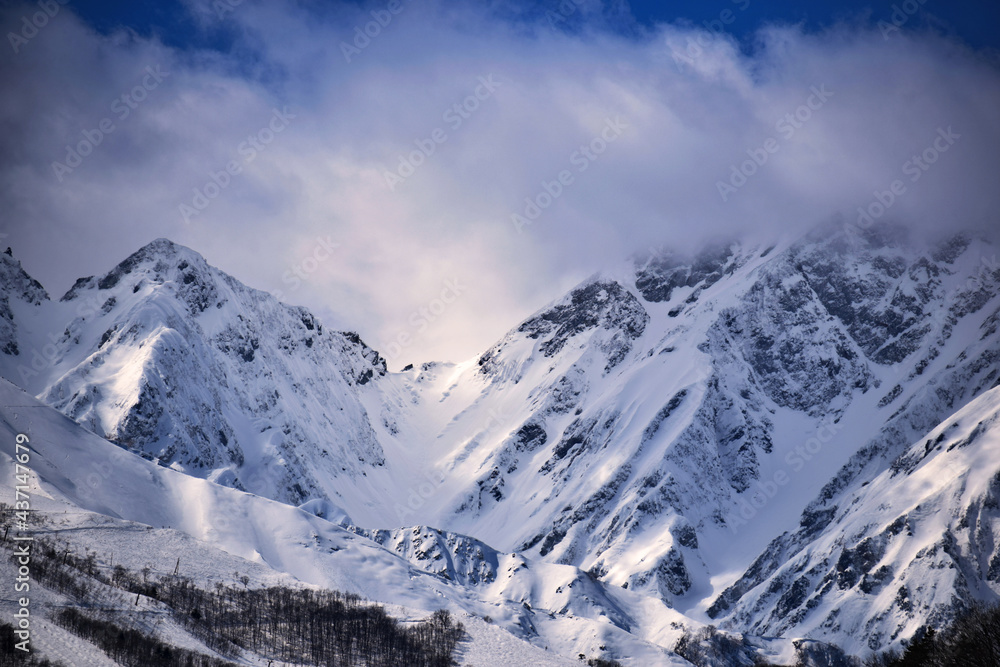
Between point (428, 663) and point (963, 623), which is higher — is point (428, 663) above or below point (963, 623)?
below

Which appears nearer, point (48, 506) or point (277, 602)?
point (277, 602)

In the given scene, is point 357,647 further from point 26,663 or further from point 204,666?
point 26,663

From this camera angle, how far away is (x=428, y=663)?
136 meters

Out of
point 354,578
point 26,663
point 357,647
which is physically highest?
point 354,578

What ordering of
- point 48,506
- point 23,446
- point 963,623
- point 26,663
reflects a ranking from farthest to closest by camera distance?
point 23,446, point 48,506, point 963,623, point 26,663

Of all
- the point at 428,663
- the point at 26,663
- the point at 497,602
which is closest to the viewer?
the point at 26,663

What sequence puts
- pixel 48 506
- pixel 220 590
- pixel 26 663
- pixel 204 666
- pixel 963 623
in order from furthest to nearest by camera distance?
1. pixel 48 506
2. pixel 220 590
3. pixel 204 666
4. pixel 963 623
5. pixel 26 663

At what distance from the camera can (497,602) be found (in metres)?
200

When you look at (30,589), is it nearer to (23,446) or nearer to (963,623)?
(23,446)

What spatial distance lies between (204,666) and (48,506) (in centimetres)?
6553

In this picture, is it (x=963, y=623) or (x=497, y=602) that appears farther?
(x=497, y=602)

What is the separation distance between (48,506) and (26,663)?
3068 inches

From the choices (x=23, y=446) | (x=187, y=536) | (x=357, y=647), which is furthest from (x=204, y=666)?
(x=23, y=446)

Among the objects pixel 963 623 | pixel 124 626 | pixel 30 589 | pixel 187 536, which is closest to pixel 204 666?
pixel 124 626
